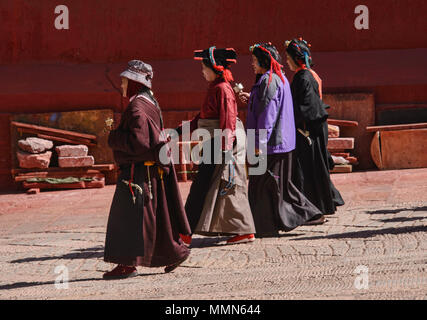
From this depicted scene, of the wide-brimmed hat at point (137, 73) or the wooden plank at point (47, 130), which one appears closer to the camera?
the wide-brimmed hat at point (137, 73)

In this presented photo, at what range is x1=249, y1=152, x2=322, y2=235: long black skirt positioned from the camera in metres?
7.50

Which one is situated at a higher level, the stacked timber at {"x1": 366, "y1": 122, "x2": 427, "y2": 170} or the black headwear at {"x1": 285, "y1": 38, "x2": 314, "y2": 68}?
the black headwear at {"x1": 285, "y1": 38, "x2": 314, "y2": 68}

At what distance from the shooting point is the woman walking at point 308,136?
8.12 meters

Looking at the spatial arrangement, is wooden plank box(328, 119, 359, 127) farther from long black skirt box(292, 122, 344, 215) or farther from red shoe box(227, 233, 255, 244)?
red shoe box(227, 233, 255, 244)

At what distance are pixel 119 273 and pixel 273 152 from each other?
2.08 metres

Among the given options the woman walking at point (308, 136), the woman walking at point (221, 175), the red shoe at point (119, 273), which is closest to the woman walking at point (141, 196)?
the red shoe at point (119, 273)

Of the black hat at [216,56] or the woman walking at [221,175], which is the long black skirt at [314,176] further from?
the black hat at [216,56]

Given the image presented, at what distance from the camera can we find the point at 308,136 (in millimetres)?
8188

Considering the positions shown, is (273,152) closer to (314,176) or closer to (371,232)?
(314,176)

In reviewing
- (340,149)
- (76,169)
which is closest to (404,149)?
(340,149)

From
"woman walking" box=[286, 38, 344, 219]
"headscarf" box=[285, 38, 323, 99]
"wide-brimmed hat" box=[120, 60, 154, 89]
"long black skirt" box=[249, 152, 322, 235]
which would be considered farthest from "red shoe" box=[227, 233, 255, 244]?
"headscarf" box=[285, 38, 323, 99]

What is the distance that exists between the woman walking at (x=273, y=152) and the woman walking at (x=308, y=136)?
38cm

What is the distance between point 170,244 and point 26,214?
14.6ft

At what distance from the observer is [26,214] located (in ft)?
33.3
